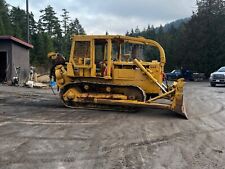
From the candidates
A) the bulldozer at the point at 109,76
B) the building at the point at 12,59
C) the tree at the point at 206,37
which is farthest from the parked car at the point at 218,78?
the tree at the point at 206,37

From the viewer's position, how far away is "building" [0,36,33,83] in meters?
27.5

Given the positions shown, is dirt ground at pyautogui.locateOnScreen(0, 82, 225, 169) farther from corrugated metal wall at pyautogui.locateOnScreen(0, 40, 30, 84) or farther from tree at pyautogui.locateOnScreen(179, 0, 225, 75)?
tree at pyautogui.locateOnScreen(179, 0, 225, 75)

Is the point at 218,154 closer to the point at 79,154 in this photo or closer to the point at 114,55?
the point at 79,154

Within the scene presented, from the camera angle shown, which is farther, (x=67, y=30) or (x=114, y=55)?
(x=67, y=30)

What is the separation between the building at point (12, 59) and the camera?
1081 inches

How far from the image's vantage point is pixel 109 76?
13492 mm

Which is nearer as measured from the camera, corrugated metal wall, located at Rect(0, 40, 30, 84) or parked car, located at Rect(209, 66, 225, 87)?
corrugated metal wall, located at Rect(0, 40, 30, 84)

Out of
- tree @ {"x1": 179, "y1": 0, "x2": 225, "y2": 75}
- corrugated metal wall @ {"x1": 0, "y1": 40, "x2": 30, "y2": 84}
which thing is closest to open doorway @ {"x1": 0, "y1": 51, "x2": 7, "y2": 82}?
corrugated metal wall @ {"x1": 0, "y1": 40, "x2": 30, "y2": 84}

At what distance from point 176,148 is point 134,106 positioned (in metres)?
5.38

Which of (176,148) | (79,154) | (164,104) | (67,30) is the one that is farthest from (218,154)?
(67,30)

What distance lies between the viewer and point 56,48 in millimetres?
82250

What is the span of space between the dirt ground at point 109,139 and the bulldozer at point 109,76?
1.96 ft

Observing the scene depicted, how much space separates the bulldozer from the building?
47.1 feet

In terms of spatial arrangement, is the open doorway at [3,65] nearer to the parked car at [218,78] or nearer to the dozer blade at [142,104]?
the dozer blade at [142,104]
